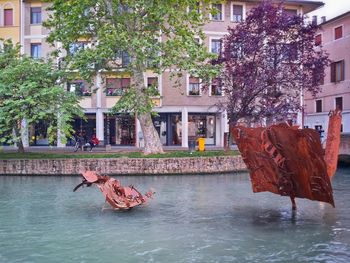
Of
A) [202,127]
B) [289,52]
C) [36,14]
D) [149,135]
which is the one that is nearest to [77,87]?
[149,135]

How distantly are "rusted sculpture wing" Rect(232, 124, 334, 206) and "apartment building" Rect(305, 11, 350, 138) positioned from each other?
34889 mm

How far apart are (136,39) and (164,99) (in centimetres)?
2143

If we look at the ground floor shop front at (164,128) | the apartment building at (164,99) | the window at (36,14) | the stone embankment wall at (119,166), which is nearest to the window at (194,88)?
the apartment building at (164,99)

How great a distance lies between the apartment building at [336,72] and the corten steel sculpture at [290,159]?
34910 millimetres

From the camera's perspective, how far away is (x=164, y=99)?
46594 mm

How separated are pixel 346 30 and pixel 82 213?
39.7 metres

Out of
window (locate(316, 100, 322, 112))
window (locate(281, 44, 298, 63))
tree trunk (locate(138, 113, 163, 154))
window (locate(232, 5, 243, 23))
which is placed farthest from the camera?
window (locate(316, 100, 322, 112))

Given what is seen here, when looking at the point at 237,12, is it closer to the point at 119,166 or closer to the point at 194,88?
the point at 194,88

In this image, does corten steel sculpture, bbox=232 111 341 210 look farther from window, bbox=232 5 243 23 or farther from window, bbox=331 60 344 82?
window, bbox=331 60 344 82

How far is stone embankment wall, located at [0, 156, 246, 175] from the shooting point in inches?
1027

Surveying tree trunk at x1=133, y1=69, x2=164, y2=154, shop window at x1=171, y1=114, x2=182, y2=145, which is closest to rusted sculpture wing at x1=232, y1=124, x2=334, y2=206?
tree trunk at x1=133, y1=69, x2=164, y2=154

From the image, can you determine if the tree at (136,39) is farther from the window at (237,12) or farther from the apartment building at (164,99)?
the window at (237,12)

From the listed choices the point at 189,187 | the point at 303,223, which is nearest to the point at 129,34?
the point at 189,187

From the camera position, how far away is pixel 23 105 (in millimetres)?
26672
